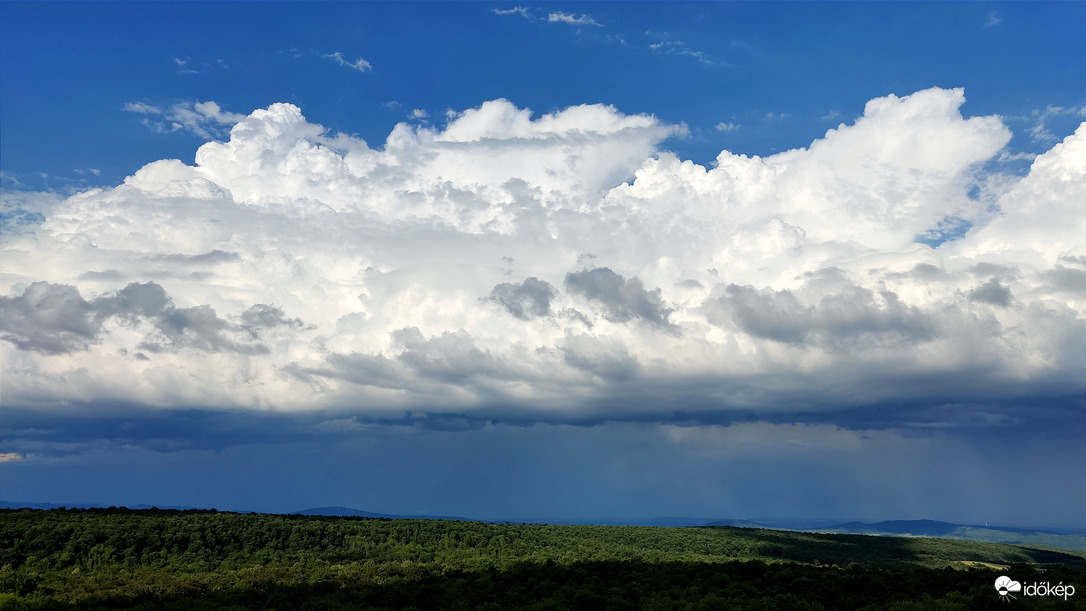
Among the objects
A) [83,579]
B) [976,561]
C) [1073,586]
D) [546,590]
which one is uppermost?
[1073,586]

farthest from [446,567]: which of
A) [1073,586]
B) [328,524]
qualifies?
[1073,586]

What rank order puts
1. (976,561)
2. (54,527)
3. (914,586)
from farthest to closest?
(976,561) < (54,527) < (914,586)

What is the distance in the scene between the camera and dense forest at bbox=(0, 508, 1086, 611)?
227 feet

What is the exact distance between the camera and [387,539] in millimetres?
168625

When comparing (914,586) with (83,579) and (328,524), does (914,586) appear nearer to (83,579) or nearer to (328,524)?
(83,579)

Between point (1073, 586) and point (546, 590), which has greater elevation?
point (1073, 586)

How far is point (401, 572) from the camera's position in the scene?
12656 centimetres

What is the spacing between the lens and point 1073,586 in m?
56.8

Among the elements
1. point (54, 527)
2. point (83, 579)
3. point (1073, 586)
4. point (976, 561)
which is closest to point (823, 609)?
point (1073, 586)

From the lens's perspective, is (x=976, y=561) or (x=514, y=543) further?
(x=976, y=561)

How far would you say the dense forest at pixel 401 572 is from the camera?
6925cm

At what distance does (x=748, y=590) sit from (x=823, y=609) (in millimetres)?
9463

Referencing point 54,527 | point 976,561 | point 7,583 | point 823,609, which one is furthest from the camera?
point 976,561

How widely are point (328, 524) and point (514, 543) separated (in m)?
47.0
